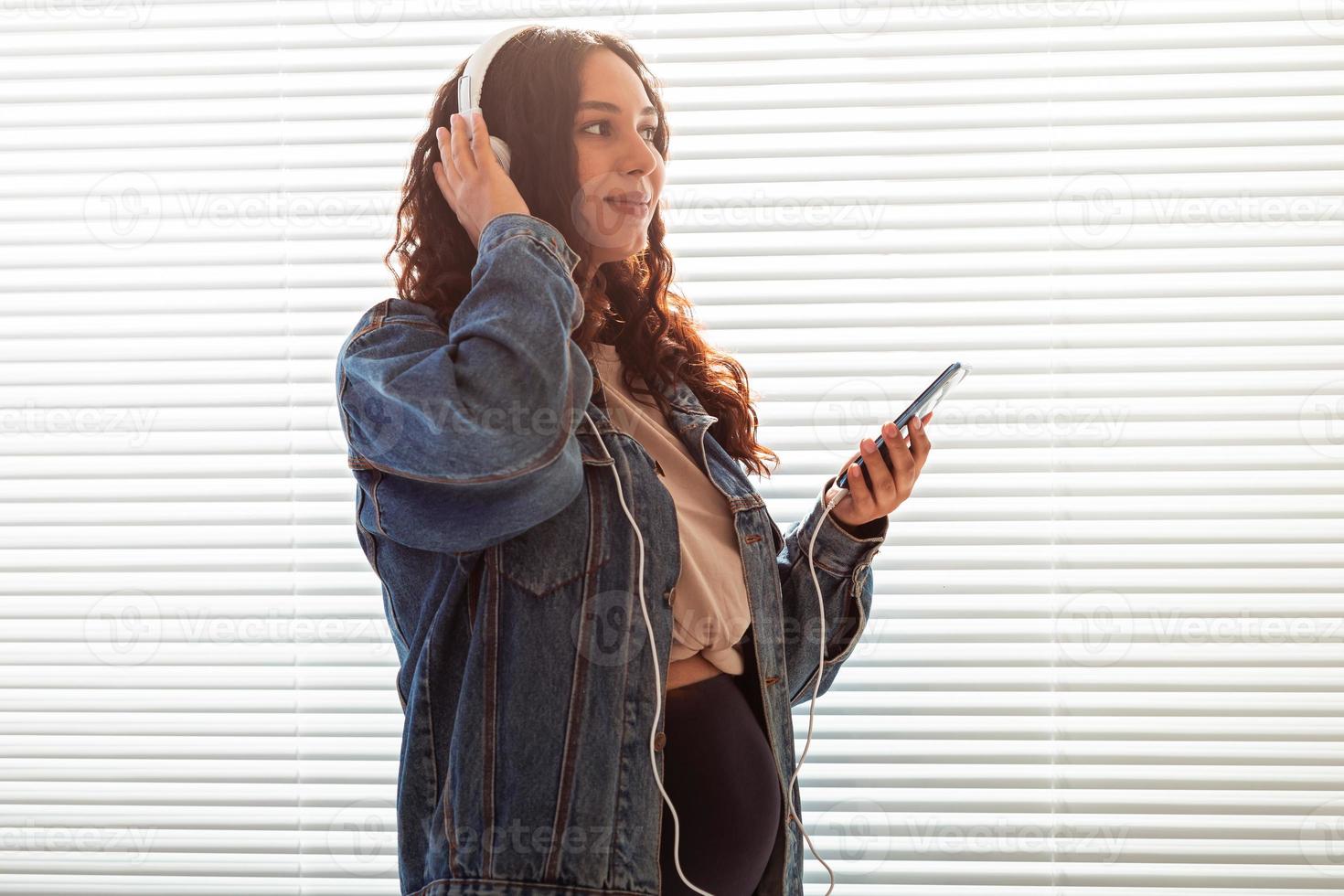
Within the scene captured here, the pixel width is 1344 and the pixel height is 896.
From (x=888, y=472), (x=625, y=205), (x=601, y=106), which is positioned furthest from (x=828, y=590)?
(x=601, y=106)

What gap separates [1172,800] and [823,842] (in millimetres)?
544

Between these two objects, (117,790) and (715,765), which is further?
(117,790)

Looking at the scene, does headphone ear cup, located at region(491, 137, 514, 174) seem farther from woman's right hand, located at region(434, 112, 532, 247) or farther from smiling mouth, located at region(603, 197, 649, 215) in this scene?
smiling mouth, located at region(603, 197, 649, 215)

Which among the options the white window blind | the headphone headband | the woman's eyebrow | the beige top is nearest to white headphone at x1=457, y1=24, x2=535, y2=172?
the headphone headband

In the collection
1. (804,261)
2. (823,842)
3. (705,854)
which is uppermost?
(804,261)

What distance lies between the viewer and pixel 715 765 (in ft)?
3.51

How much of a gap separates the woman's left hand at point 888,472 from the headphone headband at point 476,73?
2.05 ft

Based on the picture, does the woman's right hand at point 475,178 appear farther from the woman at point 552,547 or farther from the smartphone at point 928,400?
the smartphone at point 928,400

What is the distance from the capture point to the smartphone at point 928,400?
1137 millimetres

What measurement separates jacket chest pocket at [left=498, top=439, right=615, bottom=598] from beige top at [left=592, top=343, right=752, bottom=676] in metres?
0.10

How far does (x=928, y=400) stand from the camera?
1.16 meters

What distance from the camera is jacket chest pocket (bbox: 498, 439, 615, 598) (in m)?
1.00

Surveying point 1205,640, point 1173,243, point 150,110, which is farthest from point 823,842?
point 150,110

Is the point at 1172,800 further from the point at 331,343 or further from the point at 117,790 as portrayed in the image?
the point at 117,790
